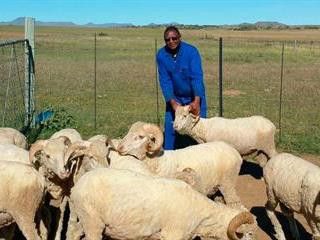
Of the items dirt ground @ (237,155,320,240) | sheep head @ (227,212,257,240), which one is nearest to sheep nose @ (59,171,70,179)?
sheep head @ (227,212,257,240)

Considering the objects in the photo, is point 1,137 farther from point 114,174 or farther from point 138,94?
point 138,94

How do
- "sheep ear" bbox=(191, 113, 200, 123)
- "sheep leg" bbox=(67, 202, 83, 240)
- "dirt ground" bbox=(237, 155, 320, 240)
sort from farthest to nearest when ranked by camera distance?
"sheep ear" bbox=(191, 113, 200, 123), "dirt ground" bbox=(237, 155, 320, 240), "sheep leg" bbox=(67, 202, 83, 240)

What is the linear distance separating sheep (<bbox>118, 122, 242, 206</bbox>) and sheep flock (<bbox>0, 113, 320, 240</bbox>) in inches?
0.6

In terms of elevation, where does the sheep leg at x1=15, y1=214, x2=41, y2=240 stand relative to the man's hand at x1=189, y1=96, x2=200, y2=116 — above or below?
below

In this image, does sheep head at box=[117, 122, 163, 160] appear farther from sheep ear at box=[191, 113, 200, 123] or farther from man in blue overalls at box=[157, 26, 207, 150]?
sheep ear at box=[191, 113, 200, 123]

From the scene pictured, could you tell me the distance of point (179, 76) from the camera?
1043 centimetres

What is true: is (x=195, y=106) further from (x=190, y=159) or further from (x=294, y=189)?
(x=294, y=189)

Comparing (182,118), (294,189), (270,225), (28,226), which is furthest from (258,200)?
(28,226)

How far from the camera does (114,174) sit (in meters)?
6.09

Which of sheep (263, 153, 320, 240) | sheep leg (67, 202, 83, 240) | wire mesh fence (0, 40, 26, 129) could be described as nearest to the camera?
sheep (263, 153, 320, 240)

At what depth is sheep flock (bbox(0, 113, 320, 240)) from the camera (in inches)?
236

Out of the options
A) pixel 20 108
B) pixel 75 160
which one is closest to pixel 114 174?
pixel 75 160

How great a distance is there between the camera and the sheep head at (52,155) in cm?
684

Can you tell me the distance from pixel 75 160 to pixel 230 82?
21.6 metres
